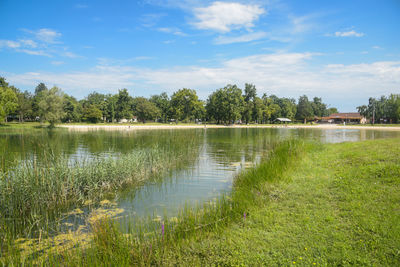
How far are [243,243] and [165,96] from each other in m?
103

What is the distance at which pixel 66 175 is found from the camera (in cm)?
827

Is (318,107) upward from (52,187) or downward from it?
upward

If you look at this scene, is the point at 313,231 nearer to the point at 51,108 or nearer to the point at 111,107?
the point at 51,108

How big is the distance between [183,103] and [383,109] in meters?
75.8

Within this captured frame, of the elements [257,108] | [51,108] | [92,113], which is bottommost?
[51,108]

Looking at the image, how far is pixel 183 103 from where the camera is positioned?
80750 millimetres

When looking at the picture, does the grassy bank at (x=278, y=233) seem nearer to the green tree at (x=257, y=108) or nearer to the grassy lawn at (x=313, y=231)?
the grassy lawn at (x=313, y=231)

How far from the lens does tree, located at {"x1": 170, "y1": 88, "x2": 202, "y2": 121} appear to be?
79125 mm

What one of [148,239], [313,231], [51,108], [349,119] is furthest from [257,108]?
[148,239]

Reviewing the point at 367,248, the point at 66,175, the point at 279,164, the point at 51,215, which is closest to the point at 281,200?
the point at 367,248

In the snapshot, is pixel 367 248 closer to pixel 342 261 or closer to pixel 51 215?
pixel 342 261

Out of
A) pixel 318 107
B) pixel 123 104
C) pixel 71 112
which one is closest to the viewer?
pixel 71 112

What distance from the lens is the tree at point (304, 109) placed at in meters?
99.3

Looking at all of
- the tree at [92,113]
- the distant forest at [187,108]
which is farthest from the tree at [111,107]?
the tree at [92,113]
